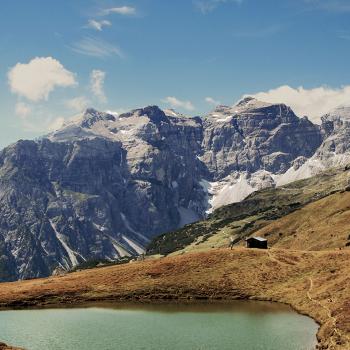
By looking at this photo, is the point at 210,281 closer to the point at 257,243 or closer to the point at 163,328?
the point at 163,328

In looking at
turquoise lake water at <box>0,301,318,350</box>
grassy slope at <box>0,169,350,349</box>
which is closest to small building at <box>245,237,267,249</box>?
grassy slope at <box>0,169,350,349</box>

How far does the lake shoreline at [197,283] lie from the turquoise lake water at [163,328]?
7.60 meters

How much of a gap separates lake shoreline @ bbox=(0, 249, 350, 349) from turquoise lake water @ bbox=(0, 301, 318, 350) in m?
7.60

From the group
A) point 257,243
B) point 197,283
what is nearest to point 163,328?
point 197,283

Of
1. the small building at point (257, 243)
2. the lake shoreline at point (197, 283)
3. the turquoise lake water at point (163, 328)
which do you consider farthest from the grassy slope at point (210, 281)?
the small building at point (257, 243)

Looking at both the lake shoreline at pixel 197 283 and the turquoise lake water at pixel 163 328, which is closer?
the turquoise lake water at pixel 163 328

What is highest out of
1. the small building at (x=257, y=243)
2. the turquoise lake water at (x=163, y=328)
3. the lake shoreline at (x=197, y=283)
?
the small building at (x=257, y=243)

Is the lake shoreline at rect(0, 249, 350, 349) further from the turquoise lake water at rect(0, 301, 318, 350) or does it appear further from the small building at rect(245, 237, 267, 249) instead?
the small building at rect(245, 237, 267, 249)

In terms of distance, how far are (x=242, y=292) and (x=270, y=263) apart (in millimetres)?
15732

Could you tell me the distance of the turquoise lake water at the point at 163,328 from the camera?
76500 millimetres

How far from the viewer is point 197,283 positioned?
405ft

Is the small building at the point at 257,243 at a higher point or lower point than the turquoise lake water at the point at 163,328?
higher

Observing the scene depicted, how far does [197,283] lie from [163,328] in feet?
120

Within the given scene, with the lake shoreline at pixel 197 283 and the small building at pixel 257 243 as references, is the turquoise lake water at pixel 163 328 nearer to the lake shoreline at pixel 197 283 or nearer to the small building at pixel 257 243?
the lake shoreline at pixel 197 283
